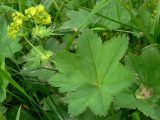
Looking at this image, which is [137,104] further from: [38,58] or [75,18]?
[75,18]

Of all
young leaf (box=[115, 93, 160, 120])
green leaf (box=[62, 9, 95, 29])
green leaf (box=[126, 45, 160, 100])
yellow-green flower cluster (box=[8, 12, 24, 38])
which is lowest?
young leaf (box=[115, 93, 160, 120])

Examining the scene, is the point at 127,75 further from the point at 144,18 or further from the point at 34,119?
the point at 144,18

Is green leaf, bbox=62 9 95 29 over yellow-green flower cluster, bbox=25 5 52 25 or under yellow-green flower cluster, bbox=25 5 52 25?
under

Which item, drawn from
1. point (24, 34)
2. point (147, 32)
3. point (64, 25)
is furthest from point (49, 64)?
point (147, 32)

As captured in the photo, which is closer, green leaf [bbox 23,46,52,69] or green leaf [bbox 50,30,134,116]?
green leaf [bbox 50,30,134,116]

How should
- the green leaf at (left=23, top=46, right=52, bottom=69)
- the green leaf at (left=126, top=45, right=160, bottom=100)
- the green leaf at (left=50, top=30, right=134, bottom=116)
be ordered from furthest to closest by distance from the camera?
the green leaf at (left=23, top=46, right=52, bottom=69) < the green leaf at (left=126, top=45, right=160, bottom=100) < the green leaf at (left=50, top=30, right=134, bottom=116)

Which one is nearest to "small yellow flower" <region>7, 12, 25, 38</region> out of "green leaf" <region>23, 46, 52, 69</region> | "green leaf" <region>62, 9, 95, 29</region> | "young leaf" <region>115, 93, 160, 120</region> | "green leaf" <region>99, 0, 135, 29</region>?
"green leaf" <region>23, 46, 52, 69</region>

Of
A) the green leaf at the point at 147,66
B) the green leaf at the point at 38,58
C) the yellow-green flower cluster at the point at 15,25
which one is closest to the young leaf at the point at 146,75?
the green leaf at the point at 147,66

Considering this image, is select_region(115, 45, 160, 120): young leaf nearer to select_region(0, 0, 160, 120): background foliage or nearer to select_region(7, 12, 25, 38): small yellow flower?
select_region(0, 0, 160, 120): background foliage
